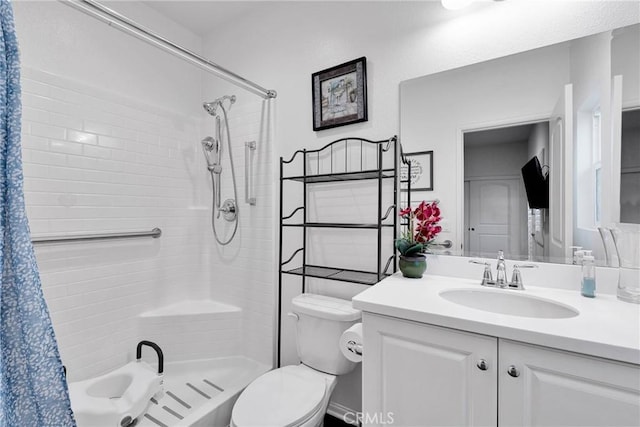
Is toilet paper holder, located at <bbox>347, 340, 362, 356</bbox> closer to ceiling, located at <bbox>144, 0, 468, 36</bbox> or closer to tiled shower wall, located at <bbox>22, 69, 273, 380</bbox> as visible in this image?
tiled shower wall, located at <bbox>22, 69, 273, 380</bbox>

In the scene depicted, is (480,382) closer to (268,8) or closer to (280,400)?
(280,400)

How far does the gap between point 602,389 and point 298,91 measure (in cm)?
187

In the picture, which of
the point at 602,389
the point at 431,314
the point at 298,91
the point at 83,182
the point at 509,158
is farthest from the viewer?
the point at 298,91

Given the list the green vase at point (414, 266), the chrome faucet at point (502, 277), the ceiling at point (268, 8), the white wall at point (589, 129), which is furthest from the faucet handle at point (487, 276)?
the ceiling at point (268, 8)

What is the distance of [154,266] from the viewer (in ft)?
7.04

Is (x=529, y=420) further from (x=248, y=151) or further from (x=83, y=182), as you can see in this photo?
(x=83, y=182)

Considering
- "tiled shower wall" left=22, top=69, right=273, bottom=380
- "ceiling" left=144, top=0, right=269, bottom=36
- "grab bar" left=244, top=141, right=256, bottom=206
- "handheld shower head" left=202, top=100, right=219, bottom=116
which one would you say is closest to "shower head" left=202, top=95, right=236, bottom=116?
"handheld shower head" left=202, top=100, right=219, bottom=116

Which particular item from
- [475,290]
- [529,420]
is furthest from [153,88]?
[529,420]

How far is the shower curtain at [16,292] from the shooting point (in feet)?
2.08

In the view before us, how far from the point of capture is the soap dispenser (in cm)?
111

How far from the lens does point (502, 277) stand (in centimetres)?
126

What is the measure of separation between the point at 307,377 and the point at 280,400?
0.21 metres

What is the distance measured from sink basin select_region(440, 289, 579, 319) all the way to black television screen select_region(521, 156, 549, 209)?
405mm

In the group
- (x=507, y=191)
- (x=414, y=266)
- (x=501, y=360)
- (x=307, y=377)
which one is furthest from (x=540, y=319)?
(x=307, y=377)
